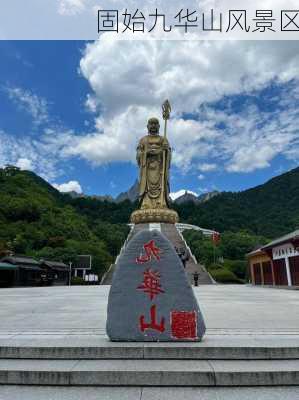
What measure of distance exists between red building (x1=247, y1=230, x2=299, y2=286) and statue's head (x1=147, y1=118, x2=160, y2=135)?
11.5 meters

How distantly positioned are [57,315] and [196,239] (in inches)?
1281

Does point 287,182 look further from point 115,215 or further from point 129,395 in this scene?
point 129,395

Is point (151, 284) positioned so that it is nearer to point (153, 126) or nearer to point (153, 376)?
point (153, 376)

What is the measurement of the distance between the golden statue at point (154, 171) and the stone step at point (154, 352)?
21867 mm

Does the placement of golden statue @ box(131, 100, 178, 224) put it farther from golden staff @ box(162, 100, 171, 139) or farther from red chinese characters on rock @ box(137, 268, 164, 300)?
red chinese characters on rock @ box(137, 268, 164, 300)

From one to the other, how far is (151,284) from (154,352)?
78 cm

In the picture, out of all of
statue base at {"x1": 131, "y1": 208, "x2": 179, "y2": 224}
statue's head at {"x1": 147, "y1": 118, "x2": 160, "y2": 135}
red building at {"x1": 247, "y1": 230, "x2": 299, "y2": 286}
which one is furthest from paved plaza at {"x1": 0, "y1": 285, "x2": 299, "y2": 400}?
statue's head at {"x1": 147, "y1": 118, "x2": 160, "y2": 135}

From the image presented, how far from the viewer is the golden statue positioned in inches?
1019

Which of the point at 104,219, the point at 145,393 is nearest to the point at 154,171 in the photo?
the point at 145,393

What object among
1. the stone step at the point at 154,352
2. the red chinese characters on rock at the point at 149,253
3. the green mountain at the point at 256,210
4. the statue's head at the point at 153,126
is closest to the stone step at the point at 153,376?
the stone step at the point at 154,352

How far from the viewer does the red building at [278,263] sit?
17.2 m

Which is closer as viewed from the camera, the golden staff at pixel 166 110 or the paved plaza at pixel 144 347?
the paved plaza at pixel 144 347

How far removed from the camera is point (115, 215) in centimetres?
6612

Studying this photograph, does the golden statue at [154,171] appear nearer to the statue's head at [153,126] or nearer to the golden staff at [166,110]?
the statue's head at [153,126]
